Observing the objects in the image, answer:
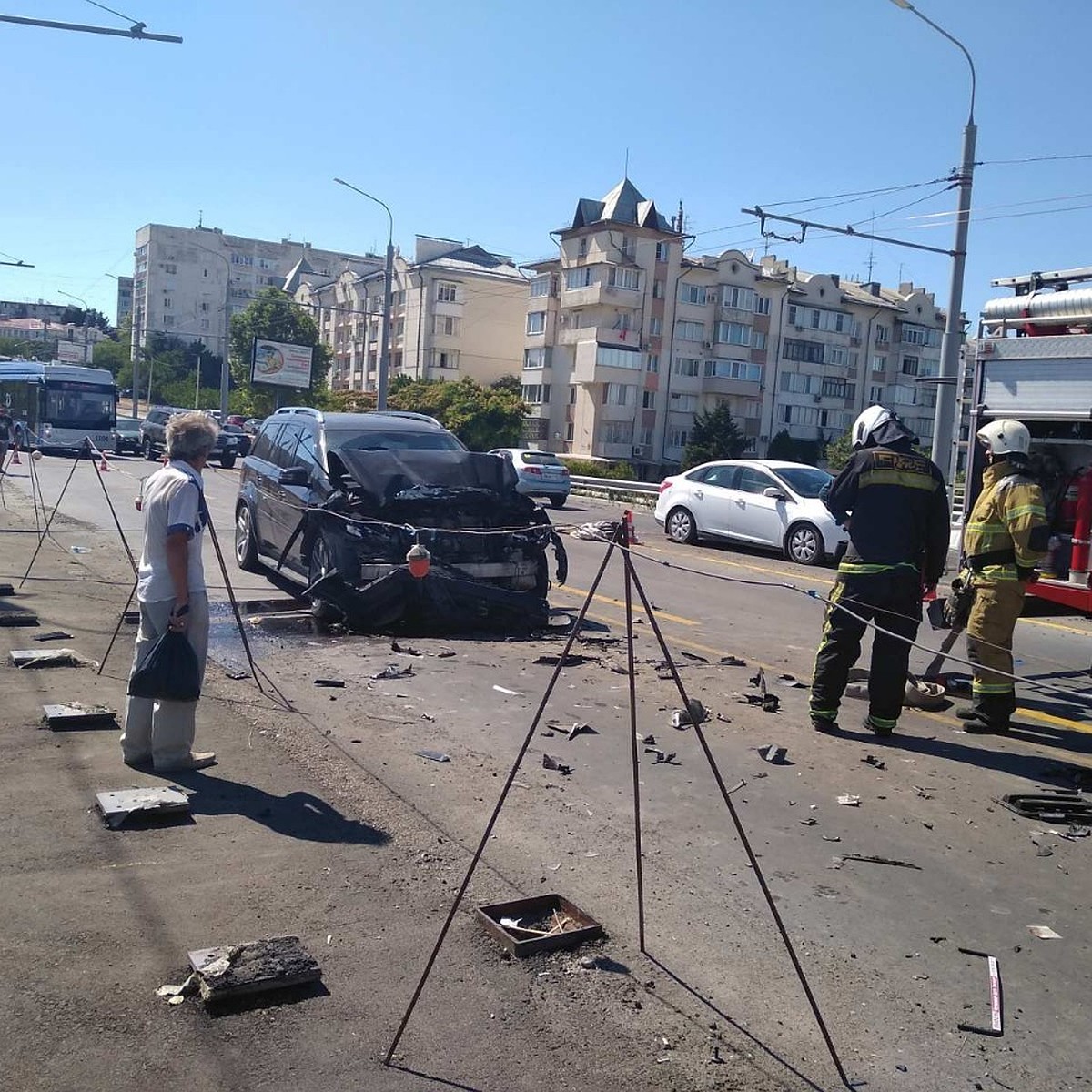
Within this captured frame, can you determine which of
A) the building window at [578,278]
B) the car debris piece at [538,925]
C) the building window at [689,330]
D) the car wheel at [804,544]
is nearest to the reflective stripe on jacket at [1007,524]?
the car debris piece at [538,925]

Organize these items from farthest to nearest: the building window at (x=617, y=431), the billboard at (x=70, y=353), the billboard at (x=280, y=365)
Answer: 1. the billboard at (x=70, y=353)
2. the billboard at (x=280, y=365)
3. the building window at (x=617, y=431)

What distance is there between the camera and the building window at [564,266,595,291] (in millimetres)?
64312

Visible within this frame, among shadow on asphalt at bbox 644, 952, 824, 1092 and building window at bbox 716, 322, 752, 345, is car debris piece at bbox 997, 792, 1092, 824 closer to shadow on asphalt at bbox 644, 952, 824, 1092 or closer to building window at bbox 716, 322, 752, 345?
shadow on asphalt at bbox 644, 952, 824, 1092

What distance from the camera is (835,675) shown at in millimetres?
7133

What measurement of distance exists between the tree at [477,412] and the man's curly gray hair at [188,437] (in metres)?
50.3

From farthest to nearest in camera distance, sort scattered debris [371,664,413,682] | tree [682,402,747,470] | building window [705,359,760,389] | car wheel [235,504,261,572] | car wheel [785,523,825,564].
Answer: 1. building window [705,359,760,389]
2. tree [682,402,747,470]
3. car wheel [785,523,825,564]
4. car wheel [235,504,261,572]
5. scattered debris [371,664,413,682]

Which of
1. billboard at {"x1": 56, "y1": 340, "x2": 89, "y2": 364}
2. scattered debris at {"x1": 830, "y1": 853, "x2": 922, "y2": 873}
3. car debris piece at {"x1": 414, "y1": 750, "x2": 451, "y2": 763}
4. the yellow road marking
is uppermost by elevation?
billboard at {"x1": 56, "y1": 340, "x2": 89, "y2": 364}

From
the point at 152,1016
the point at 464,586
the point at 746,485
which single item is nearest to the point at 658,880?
the point at 152,1016

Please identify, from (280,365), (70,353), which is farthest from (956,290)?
(70,353)

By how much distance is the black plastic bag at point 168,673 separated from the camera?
5453mm

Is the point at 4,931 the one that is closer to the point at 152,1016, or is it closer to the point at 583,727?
the point at 152,1016

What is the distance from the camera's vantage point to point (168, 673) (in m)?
5.45

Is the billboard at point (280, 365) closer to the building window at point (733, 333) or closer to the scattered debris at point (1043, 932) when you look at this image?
the building window at point (733, 333)

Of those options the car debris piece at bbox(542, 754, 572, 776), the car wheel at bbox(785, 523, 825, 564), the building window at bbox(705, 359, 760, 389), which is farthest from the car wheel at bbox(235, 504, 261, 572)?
the building window at bbox(705, 359, 760, 389)
